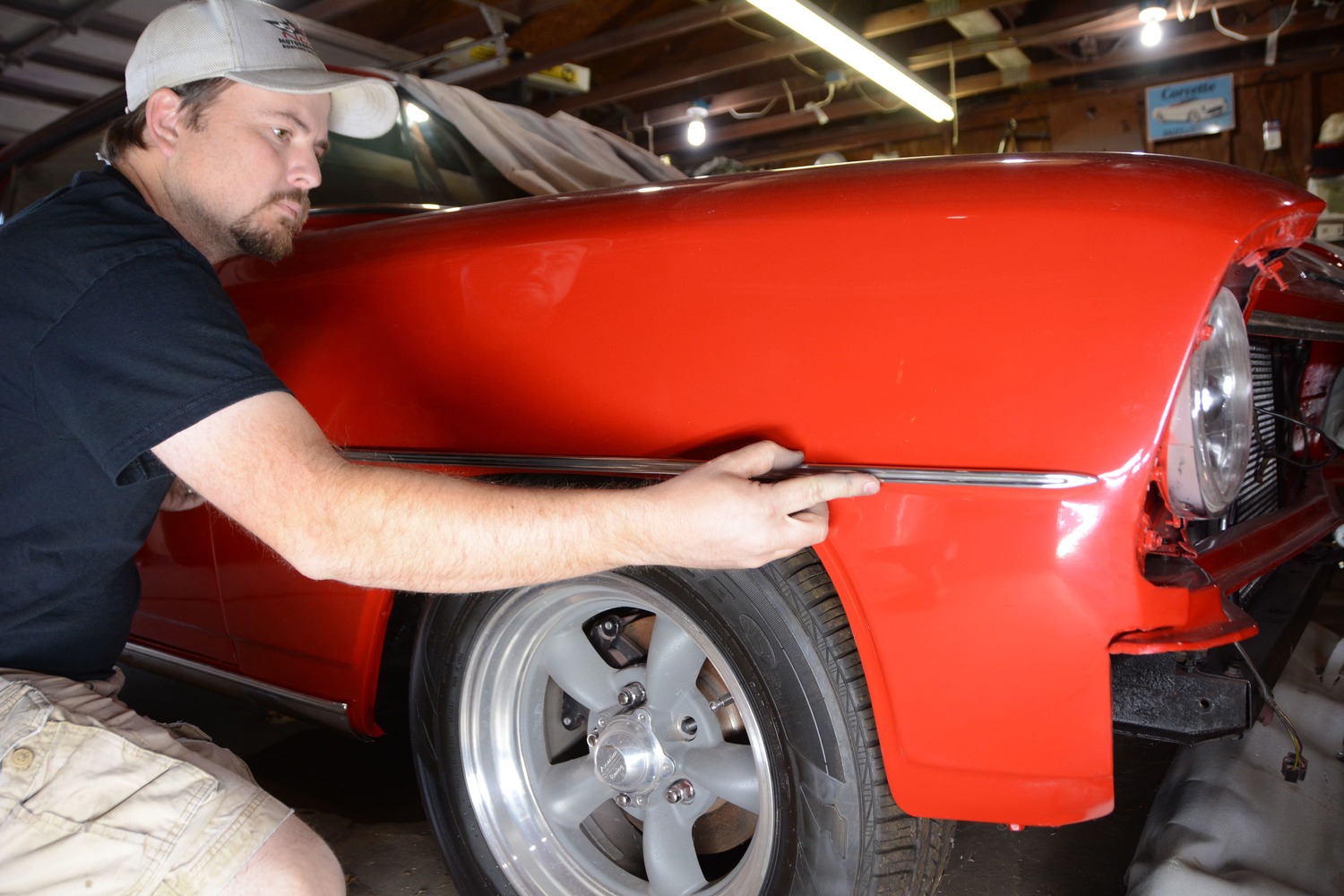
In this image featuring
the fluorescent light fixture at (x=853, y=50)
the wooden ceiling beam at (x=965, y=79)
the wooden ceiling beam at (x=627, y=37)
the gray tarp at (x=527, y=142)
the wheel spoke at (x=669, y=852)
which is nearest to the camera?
the wheel spoke at (x=669, y=852)

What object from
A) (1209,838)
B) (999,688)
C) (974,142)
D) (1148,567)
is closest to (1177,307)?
(1148,567)

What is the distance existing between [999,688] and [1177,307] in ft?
1.45

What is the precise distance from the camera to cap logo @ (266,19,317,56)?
1.40 m

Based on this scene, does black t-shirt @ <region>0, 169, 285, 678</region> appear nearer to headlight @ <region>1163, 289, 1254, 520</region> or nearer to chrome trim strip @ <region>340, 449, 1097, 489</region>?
chrome trim strip @ <region>340, 449, 1097, 489</region>

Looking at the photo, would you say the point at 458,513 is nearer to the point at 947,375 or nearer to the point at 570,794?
the point at 947,375

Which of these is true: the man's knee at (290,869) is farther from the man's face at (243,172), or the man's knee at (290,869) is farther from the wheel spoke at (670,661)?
the man's face at (243,172)

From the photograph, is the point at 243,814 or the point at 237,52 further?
the point at 237,52

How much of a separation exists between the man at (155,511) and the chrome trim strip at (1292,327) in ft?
2.55

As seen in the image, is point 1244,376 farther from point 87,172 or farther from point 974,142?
point 974,142

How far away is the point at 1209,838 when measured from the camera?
1.44m

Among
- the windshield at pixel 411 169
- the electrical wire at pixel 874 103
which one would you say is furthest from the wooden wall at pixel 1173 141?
the windshield at pixel 411 169

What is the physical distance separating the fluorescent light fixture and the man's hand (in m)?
3.56

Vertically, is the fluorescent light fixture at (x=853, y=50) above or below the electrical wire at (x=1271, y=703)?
above

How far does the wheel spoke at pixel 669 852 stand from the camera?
1414 millimetres
